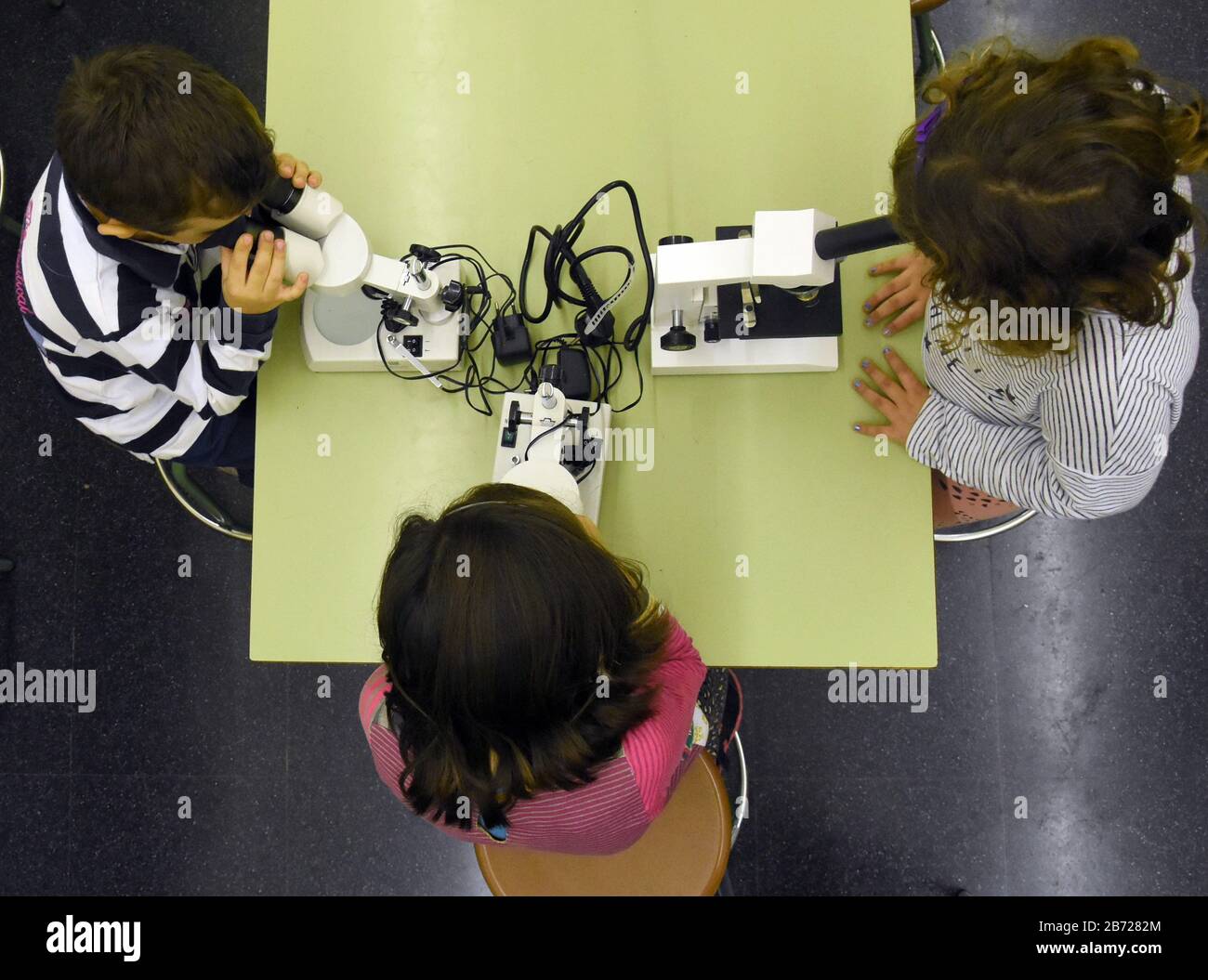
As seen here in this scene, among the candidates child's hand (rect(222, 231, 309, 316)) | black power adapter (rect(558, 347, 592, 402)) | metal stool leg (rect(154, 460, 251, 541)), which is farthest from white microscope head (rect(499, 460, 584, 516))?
metal stool leg (rect(154, 460, 251, 541))

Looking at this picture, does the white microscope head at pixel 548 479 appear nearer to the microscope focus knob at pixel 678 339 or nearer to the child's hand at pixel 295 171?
the microscope focus knob at pixel 678 339

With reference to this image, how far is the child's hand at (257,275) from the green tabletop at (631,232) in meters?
0.15

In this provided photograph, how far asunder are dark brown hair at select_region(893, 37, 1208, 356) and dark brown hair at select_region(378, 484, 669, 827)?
1.62 ft

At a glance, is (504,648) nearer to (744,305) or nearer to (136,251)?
(744,305)

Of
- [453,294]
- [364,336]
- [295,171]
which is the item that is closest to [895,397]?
[453,294]

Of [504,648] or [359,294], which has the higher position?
[359,294]

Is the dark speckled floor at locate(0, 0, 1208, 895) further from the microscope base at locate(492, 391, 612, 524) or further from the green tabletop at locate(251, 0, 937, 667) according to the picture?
the microscope base at locate(492, 391, 612, 524)

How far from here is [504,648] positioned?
84 centimetres

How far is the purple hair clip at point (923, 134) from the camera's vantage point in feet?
2.90

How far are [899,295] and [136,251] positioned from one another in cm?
99
